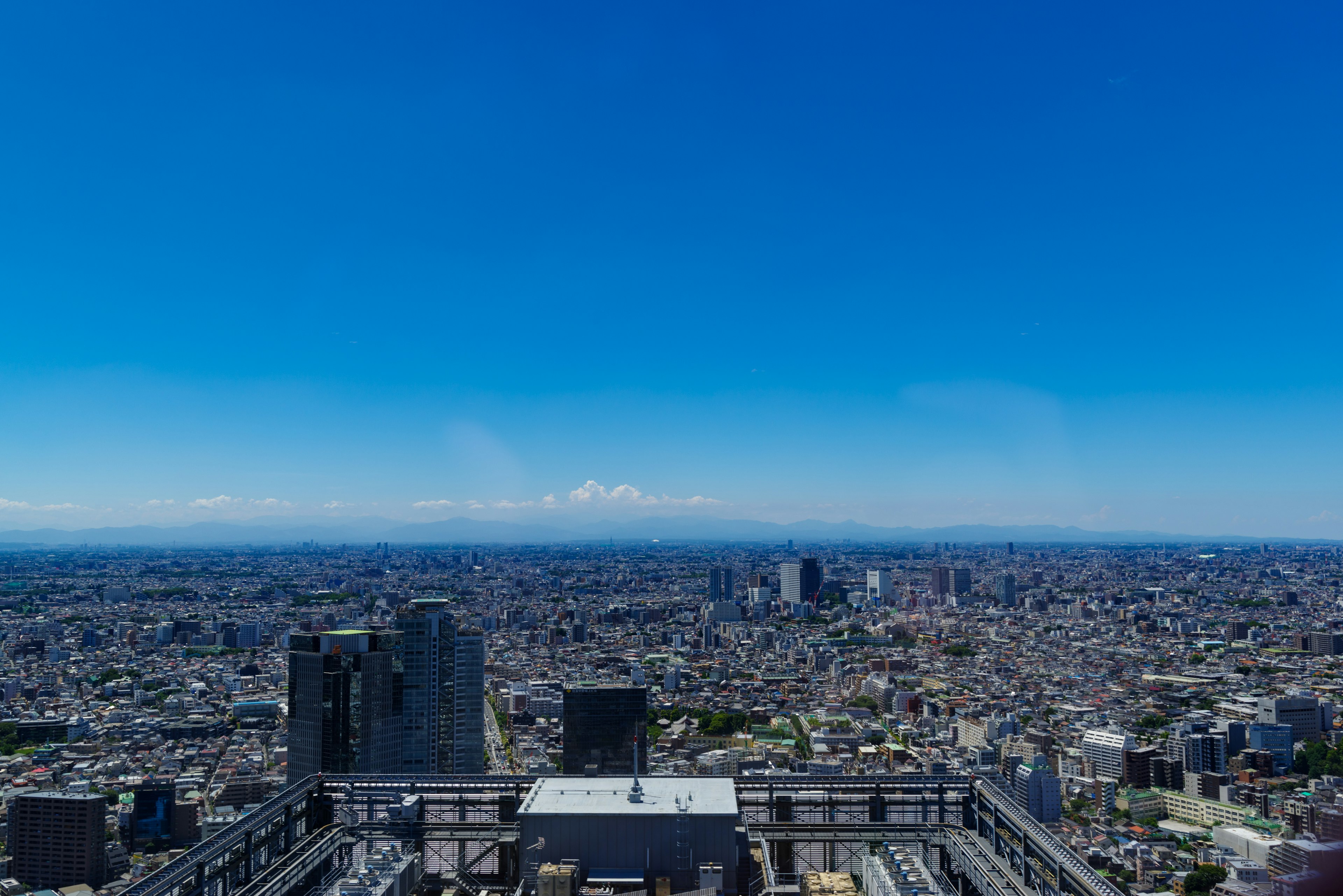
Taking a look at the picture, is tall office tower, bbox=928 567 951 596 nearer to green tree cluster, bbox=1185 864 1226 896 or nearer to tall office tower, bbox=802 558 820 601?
tall office tower, bbox=802 558 820 601

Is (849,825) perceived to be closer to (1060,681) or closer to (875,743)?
(875,743)

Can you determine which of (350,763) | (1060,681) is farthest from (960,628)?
(350,763)

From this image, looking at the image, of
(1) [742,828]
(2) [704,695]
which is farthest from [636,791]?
(2) [704,695]

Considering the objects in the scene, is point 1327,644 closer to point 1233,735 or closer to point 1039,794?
point 1233,735

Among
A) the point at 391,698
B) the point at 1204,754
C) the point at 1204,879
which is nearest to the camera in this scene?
the point at 1204,879

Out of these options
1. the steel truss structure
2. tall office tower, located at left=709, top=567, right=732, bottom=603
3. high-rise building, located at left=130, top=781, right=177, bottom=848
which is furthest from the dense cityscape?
the steel truss structure
